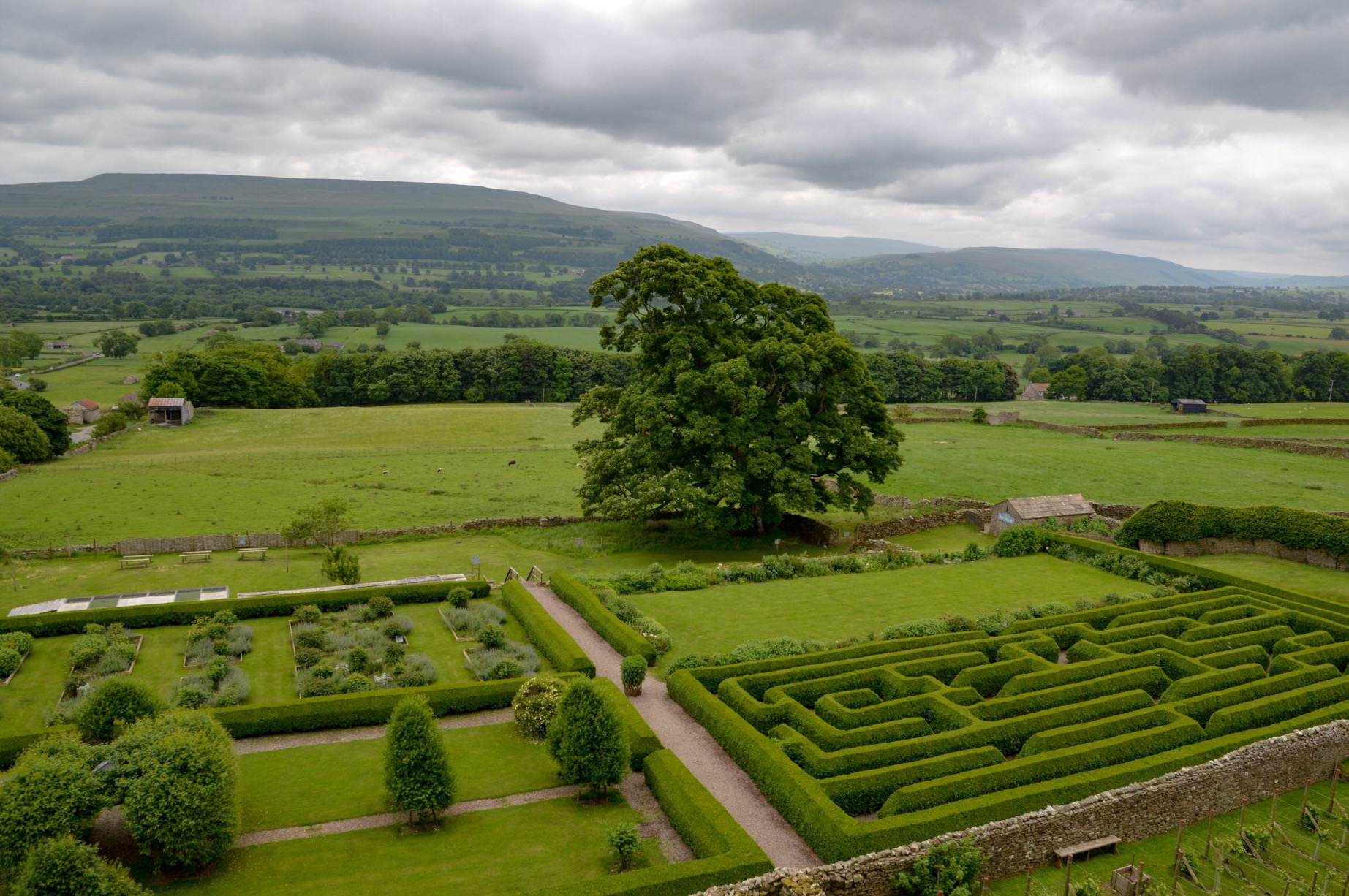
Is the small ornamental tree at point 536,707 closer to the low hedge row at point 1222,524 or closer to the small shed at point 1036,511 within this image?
the small shed at point 1036,511

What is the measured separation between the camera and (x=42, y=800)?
17234mm

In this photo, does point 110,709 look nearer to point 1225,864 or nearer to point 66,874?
point 66,874

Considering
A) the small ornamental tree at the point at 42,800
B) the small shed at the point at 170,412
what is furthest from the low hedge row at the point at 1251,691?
the small shed at the point at 170,412

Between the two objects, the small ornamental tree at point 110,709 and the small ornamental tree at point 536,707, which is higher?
the small ornamental tree at point 110,709

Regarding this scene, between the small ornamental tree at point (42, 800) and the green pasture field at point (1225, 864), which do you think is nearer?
the small ornamental tree at point (42, 800)

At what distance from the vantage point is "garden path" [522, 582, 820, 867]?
19.8m

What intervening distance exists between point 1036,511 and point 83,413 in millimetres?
→ 99545

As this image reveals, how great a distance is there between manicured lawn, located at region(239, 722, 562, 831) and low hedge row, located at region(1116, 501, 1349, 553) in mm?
34379

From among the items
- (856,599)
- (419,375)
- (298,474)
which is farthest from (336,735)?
(419,375)

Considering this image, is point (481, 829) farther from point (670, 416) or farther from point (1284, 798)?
point (670, 416)

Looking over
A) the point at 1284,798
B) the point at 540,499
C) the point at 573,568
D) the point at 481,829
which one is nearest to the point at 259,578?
the point at 573,568

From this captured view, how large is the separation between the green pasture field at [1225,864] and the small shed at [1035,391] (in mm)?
119711

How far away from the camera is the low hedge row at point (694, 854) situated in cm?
1703

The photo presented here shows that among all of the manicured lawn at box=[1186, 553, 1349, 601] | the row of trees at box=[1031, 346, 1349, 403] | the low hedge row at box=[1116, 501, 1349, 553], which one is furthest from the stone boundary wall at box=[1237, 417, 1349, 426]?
the manicured lawn at box=[1186, 553, 1349, 601]
